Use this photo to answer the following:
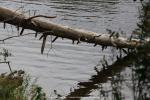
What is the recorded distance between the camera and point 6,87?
8.66 m

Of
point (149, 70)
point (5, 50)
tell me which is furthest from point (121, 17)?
point (149, 70)

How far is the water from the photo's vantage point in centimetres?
1208

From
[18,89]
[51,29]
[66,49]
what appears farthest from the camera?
[66,49]

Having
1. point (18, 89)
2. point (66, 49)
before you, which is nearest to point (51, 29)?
point (18, 89)

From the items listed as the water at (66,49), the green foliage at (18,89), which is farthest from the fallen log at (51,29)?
the green foliage at (18,89)

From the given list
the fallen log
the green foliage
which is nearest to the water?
the fallen log

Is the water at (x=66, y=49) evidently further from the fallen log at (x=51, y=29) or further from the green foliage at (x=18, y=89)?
the green foliage at (x=18, y=89)

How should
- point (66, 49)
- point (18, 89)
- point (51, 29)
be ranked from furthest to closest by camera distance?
point (66, 49) < point (51, 29) < point (18, 89)

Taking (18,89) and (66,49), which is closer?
(18,89)

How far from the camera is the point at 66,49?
15.4 m

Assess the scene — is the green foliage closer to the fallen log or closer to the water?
the water

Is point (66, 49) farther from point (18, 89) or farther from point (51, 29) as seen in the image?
point (18, 89)

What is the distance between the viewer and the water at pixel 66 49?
39.6 ft

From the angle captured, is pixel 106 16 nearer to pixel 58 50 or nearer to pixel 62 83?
pixel 58 50
